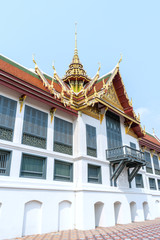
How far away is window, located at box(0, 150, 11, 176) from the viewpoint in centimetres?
925

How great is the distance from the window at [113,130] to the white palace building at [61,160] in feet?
0.28

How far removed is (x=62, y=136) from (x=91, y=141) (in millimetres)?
2309

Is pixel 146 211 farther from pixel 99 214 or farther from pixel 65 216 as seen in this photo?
pixel 65 216

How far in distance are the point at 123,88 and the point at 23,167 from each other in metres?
11.1

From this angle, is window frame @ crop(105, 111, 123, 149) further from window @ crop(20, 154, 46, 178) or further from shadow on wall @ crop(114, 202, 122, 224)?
window @ crop(20, 154, 46, 178)

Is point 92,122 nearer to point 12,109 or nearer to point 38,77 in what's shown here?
point 38,77

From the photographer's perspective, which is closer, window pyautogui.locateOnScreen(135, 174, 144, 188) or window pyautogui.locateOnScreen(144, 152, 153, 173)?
window pyautogui.locateOnScreen(135, 174, 144, 188)

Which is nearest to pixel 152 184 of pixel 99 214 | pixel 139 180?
pixel 139 180

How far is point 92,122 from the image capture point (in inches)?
564

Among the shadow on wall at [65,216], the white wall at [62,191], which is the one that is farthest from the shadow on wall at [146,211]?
the shadow on wall at [65,216]

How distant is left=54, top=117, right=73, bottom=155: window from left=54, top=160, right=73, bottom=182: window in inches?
31.4

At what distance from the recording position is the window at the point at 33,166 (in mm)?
10133

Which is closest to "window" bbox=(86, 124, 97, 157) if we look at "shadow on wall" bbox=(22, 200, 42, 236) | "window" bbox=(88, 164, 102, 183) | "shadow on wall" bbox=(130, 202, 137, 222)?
"window" bbox=(88, 164, 102, 183)

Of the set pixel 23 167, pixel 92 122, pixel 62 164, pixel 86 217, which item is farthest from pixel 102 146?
pixel 23 167
